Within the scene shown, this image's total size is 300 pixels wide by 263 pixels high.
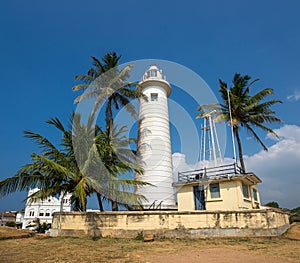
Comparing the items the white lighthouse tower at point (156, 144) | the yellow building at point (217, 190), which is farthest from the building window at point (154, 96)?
the yellow building at point (217, 190)

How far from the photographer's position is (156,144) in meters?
20.9

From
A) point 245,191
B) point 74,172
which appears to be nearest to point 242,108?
point 245,191

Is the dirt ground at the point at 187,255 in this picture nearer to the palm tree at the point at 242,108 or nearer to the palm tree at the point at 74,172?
the palm tree at the point at 74,172

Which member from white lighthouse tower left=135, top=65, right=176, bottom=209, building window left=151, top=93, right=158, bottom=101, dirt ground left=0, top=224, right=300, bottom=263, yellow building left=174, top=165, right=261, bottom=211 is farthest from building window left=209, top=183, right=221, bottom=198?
building window left=151, top=93, right=158, bottom=101

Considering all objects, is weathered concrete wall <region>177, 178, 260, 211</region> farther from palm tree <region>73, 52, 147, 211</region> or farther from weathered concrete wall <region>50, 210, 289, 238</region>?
palm tree <region>73, 52, 147, 211</region>

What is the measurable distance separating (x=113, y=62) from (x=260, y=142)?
14.3 metres

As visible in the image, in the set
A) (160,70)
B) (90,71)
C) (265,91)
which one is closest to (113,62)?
(90,71)

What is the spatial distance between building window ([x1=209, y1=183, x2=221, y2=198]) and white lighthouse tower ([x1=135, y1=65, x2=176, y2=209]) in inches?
163

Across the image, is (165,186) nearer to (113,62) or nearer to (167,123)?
(167,123)

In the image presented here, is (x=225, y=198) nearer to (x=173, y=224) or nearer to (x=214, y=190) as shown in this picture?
(x=214, y=190)

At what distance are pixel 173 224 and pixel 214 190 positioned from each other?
17.9 feet

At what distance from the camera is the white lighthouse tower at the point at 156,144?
19.2 meters

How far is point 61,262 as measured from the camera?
6.26 metres

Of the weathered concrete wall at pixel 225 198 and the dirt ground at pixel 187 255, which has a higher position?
the weathered concrete wall at pixel 225 198
